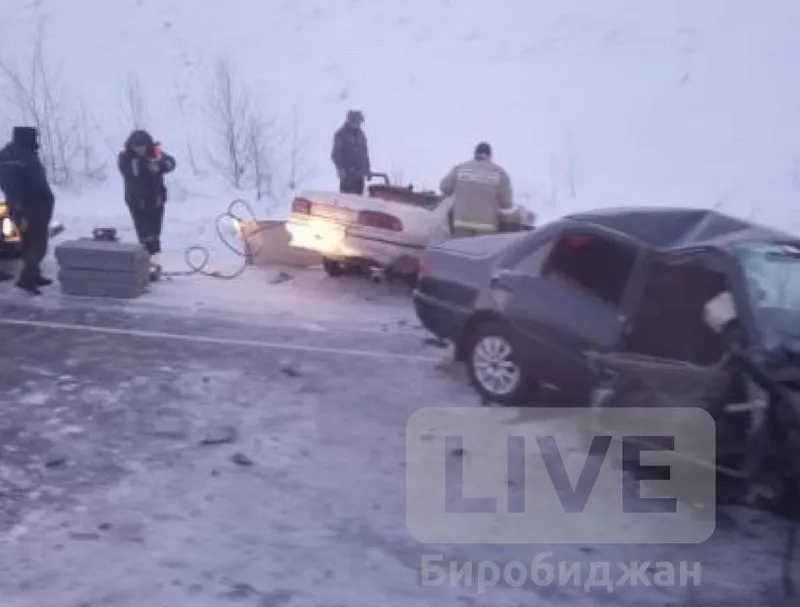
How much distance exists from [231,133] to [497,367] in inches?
527

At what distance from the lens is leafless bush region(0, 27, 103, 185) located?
66.3 ft

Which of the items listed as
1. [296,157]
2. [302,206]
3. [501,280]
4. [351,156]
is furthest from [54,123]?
[501,280]

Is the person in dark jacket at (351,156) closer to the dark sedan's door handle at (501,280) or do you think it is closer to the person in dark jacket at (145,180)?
the person in dark jacket at (145,180)

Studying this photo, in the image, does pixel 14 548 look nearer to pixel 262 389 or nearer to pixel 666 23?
pixel 262 389

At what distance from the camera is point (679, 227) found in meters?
7.22

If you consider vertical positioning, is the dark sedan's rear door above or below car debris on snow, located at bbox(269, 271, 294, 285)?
above

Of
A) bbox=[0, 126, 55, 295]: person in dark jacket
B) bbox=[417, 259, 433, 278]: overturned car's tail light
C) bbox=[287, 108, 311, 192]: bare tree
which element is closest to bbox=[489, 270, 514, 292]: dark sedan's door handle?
bbox=[417, 259, 433, 278]: overturned car's tail light

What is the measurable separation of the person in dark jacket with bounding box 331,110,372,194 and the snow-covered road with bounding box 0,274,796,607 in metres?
5.16

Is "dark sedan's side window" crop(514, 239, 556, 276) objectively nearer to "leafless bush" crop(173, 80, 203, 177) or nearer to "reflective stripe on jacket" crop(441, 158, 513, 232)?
"reflective stripe on jacket" crop(441, 158, 513, 232)

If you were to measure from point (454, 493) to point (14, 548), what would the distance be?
2.50 metres

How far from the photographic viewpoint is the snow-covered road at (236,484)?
5.30 meters

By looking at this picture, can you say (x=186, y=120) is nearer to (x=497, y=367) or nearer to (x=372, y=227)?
(x=372, y=227)

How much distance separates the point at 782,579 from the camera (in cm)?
560

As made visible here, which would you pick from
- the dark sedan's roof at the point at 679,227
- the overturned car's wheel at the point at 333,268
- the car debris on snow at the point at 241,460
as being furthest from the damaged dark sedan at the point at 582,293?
the overturned car's wheel at the point at 333,268
